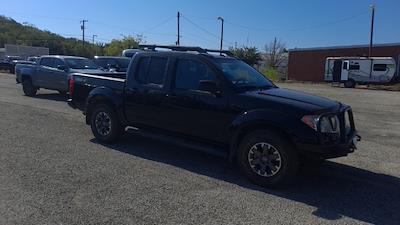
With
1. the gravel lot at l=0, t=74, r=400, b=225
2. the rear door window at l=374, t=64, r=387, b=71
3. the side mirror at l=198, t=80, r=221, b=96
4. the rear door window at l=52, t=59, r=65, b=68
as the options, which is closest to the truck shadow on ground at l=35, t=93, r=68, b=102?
the rear door window at l=52, t=59, r=65, b=68

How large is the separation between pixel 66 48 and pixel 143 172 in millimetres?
127329

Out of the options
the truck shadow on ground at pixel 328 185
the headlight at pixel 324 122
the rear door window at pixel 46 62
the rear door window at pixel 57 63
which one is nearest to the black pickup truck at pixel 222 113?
the headlight at pixel 324 122

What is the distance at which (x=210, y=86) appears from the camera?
6.91m

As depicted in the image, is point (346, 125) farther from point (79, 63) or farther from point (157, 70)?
point (79, 63)

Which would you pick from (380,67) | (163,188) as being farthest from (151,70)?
(380,67)

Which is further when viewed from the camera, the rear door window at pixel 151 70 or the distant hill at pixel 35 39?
the distant hill at pixel 35 39

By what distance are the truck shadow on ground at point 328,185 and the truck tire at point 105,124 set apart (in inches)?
8.6

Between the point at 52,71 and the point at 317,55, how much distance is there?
50202 millimetres

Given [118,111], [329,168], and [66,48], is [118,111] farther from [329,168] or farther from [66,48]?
[66,48]

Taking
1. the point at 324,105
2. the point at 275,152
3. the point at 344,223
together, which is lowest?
the point at 344,223

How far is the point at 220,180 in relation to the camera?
6.60m

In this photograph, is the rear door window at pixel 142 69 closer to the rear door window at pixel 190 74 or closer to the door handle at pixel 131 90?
the door handle at pixel 131 90

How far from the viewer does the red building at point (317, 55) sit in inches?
2255

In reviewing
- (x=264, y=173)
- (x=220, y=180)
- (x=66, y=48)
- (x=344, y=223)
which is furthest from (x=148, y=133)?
(x=66, y=48)
